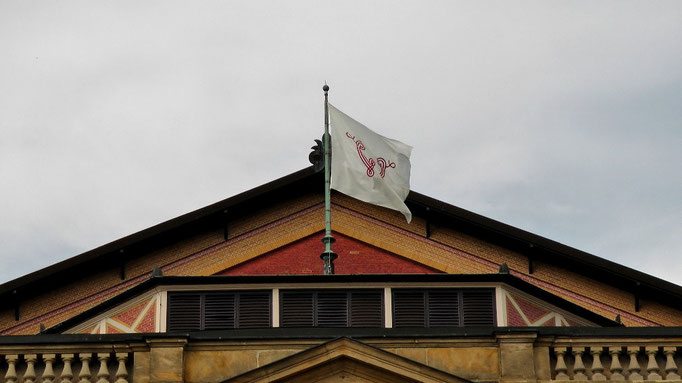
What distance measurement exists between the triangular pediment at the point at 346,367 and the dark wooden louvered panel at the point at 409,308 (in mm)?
2914

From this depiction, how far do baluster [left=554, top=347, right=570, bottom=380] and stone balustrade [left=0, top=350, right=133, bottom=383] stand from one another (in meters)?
7.33

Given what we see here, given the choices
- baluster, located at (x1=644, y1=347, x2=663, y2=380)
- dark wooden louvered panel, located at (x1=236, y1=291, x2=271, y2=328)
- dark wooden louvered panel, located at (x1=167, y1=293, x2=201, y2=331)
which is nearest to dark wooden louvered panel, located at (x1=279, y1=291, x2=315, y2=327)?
dark wooden louvered panel, located at (x1=236, y1=291, x2=271, y2=328)

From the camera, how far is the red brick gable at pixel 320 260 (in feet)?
121

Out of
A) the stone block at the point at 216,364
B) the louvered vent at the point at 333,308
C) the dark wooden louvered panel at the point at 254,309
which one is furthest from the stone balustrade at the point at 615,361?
the dark wooden louvered panel at the point at 254,309

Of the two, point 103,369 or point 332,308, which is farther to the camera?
point 332,308

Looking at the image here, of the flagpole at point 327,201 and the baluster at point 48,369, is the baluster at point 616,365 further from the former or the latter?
the baluster at point 48,369

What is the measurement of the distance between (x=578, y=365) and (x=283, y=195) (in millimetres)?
12989

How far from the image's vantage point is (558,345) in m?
26.8

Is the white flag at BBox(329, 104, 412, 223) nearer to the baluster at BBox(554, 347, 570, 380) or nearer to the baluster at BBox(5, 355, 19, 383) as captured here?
the baluster at BBox(554, 347, 570, 380)

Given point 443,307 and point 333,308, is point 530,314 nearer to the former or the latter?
point 443,307

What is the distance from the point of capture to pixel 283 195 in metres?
38.1

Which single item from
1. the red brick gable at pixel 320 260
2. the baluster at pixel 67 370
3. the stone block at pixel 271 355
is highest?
the red brick gable at pixel 320 260

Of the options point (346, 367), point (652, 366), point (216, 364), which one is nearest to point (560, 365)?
point (652, 366)

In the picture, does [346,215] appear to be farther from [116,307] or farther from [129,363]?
[129,363]
